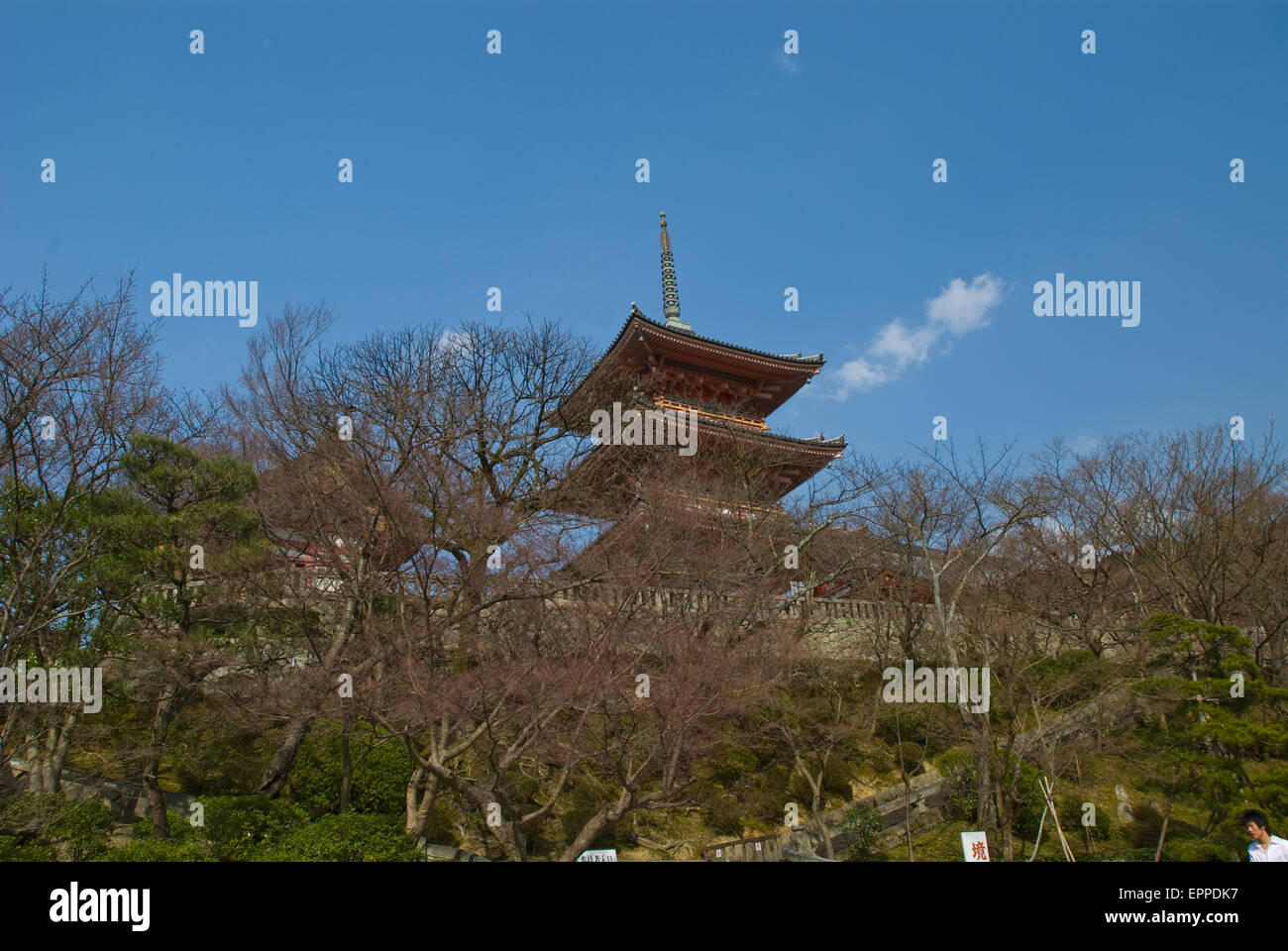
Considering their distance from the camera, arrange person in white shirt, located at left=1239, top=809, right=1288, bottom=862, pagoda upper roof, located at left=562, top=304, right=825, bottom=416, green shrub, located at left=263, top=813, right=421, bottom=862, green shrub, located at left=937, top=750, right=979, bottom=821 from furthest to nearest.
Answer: pagoda upper roof, located at left=562, top=304, right=825, bottom=416
green shrub, located at left=937, top=750, right=979, bottom=821
green shrub, located at left=263, top=813, right=421, bottom=862
person in white shirt, located at left=1239, top=809, right=1288, bottom=862

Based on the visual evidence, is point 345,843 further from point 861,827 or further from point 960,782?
point 960,782

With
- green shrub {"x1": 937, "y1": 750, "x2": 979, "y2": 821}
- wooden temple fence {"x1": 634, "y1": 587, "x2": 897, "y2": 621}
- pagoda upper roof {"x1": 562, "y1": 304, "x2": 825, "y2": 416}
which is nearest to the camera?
green shrub {"x1": 937, "y1": 750, "x2": 979, "y2": 821}

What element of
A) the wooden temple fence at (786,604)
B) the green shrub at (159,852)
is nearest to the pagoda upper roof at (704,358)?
the wooden temple fence at (786,604)

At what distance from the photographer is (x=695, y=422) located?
67.4 ft

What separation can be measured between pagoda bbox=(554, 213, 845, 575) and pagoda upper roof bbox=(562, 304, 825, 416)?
0.03 metres

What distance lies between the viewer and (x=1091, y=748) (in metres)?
13.8

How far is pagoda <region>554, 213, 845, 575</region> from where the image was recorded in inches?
666

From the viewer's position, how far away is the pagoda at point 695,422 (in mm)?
16922

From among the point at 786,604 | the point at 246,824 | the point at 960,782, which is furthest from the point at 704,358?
the point at 246,824

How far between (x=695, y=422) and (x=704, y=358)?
116 inches

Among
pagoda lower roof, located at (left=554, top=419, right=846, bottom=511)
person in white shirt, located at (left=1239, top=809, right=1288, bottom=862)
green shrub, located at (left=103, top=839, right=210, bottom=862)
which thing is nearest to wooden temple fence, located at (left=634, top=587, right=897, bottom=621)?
pagoda lower roof, located at (left=554, top=419, right=846, bottom=511)

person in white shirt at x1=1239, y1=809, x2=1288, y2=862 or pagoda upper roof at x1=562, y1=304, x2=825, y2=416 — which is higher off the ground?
pagoda upper roof at x1=562, y1=304, x2=825, y2=416

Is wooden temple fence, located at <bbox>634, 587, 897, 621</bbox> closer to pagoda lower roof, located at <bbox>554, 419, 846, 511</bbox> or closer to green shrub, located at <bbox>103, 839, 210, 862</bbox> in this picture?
pagoda lower roof, located at <bbox>554, 419, 846, 511</bbox>
